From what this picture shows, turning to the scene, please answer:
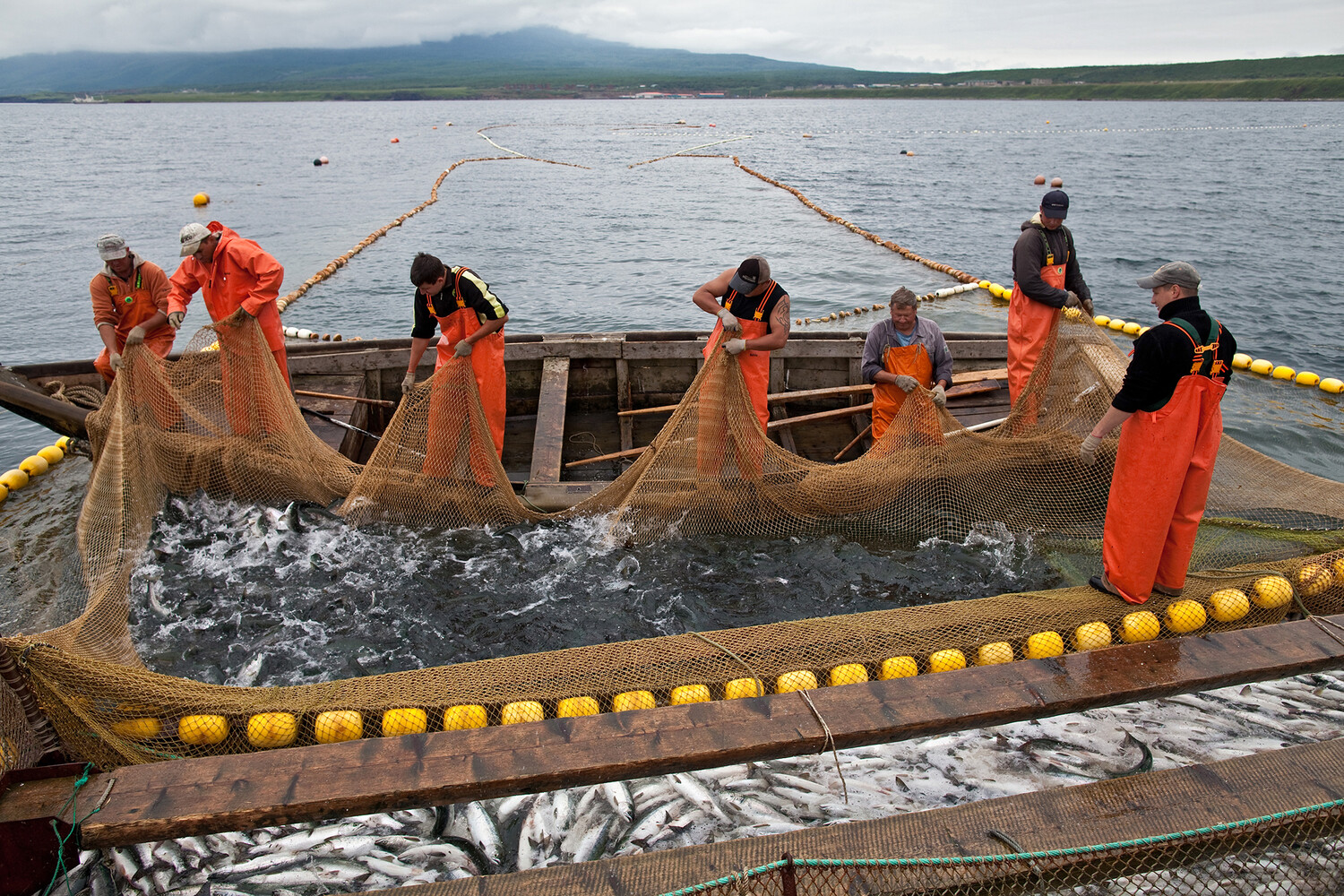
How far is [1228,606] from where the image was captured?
4.39m

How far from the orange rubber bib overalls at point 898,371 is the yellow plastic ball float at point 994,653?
2273 mm

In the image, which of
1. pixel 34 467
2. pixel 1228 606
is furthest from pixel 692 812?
pixel 34 467

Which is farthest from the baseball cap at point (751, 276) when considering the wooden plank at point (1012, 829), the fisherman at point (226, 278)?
the wooden plank at point (1012, 829)

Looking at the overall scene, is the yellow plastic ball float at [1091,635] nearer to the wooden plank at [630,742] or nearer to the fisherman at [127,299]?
the wooden plank at [630,742]

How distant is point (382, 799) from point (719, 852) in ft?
4.04

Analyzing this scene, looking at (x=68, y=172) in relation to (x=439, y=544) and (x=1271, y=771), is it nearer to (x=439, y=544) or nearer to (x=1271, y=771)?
(x=439, y=544)

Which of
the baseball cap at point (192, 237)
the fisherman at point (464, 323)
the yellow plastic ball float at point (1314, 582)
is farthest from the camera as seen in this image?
the baseball cap at point (192, 237)

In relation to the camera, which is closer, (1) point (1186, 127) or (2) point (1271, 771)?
(2) point (1271, 771)

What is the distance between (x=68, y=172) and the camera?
39750 mm

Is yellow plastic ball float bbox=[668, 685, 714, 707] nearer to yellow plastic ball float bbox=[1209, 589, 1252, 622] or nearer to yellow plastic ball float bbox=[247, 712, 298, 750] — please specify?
yellow plastic ball float bbox=[247, 712, 298, 750]

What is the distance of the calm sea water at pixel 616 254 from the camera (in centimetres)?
577

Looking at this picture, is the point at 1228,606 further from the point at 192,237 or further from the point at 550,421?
the point at 192,237

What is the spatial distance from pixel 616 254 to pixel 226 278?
1685cm

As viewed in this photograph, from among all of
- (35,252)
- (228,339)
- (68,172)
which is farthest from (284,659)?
(68,172)
